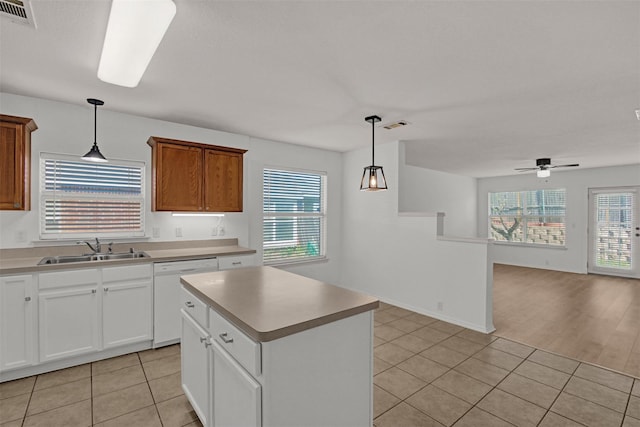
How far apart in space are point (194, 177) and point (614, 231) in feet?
28.5

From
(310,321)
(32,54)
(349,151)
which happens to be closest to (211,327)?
(310,321)

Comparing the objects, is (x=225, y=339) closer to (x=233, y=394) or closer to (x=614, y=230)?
(x=233, y=394)

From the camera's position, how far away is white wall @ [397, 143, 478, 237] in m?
7.18

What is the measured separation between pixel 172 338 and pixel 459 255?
3.49 meters

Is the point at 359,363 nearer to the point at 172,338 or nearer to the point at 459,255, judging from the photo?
the point at 172,338

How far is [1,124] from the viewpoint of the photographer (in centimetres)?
260

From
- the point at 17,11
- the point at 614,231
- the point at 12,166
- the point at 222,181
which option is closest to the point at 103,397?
the point at 12,166

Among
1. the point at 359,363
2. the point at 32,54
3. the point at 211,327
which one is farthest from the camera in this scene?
the point at 32,54

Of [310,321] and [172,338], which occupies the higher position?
[310,321]

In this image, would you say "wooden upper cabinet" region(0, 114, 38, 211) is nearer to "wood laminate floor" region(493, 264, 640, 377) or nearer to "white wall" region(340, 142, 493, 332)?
"white wall" region(340, 142, 493, 332)

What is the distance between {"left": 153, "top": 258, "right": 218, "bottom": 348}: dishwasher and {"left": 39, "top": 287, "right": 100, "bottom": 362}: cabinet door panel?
485mm

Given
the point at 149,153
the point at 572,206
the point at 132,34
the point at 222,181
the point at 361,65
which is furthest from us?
the point at 572,206

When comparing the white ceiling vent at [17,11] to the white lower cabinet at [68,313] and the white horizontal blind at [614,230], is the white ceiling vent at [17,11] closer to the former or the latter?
the white lower cabinet at [68,313]

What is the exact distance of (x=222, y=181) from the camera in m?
3.82
